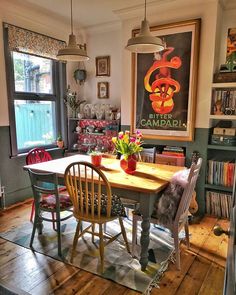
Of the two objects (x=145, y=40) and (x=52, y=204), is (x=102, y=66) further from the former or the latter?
(x=52, y=204)

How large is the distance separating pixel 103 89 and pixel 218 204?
99.3 inches

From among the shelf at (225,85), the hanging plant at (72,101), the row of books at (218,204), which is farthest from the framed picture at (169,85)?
the hanging plant at (72,101)

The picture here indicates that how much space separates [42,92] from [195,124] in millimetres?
2360

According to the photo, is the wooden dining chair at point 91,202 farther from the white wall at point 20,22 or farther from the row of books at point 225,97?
A: the row of books at point 225,97

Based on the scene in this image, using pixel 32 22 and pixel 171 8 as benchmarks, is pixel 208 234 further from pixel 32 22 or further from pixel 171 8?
pixel 32 22

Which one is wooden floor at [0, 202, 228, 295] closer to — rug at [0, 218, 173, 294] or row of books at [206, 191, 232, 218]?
rug at [0, 218, 173, 294]

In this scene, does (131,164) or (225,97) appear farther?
(225,97)

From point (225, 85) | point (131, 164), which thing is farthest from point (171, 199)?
point (225, 85)

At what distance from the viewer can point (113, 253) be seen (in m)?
2.27

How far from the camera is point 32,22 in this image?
343 centimetres

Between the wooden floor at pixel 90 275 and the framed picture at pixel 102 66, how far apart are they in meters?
2.88

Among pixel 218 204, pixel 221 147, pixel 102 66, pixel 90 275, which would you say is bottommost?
pixel 90 275

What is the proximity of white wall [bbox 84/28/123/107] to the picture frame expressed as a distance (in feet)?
0.18

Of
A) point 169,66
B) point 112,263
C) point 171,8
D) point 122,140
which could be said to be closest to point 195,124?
point 169,66
